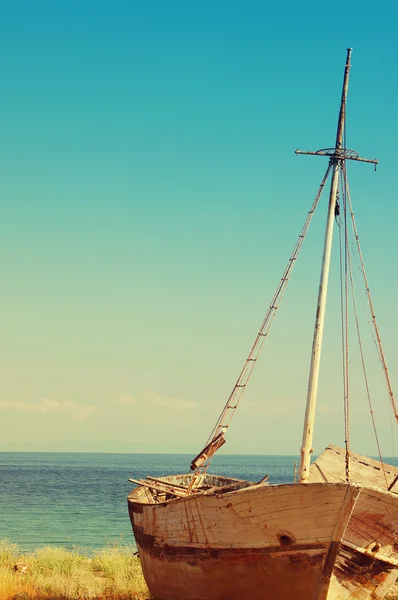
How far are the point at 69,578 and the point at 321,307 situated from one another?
33.2 ft

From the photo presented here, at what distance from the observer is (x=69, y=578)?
1934cm

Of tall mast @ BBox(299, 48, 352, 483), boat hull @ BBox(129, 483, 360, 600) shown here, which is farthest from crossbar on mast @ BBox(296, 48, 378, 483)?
boat hull @ BBox(129, 483, 360, 600)

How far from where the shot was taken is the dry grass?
1748 centimetres

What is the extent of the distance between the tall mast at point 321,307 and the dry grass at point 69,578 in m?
5.58

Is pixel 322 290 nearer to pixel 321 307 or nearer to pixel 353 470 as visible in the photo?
pixel 321 307

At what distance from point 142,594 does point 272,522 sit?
6164 millimetres

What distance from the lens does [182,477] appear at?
77.0 feet

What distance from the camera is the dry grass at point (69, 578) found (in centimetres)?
1748

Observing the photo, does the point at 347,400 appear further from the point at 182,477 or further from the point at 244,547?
the point at 182,477

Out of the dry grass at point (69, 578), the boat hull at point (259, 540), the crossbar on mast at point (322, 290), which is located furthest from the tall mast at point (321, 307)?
the dry grass at point (69, 578)

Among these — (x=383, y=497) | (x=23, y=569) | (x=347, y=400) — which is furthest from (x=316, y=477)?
(x=23, y=569)

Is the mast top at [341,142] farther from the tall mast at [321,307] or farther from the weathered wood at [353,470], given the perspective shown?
the weathered wood at [353,470]

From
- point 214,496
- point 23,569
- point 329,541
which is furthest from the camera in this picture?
point 23,569

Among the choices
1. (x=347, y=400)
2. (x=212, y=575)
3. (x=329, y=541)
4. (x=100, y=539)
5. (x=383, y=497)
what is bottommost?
(x=100, y=539)
